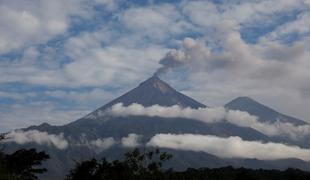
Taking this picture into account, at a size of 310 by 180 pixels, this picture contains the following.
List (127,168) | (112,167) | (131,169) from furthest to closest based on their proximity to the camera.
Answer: (112,167), (127,168), (131,169)

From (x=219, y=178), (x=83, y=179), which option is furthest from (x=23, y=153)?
(x=219, y=178)

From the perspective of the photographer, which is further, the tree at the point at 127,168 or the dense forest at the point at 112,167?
the tree at the point at 127,168

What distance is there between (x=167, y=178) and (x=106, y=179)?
9.80m

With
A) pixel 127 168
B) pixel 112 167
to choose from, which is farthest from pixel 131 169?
pixel 112 167

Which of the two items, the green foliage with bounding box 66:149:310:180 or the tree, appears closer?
the green foliage with bounding box 66:149:310:180

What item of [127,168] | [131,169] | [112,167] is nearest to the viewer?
[131,169]

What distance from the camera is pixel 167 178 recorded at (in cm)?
5662

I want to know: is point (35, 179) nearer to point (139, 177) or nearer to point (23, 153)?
point (23, 153)

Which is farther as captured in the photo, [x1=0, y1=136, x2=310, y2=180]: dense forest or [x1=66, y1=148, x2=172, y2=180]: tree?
[x1=66, y1=148, x2=172, y2=180]: tree

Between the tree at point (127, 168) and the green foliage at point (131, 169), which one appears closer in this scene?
the green foliage at point (131, 169)

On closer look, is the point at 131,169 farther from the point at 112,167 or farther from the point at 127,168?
the point at 112,167

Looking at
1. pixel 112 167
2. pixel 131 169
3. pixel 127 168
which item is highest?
pixel 112 167

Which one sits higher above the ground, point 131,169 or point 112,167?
point 112,167

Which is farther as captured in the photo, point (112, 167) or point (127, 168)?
point (112, 167)
